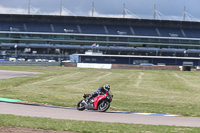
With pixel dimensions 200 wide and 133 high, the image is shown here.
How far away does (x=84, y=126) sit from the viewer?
11.4m

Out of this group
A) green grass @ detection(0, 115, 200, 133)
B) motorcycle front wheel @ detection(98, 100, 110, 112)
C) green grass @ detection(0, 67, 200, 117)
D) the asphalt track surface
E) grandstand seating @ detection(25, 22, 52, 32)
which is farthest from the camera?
grandstand seating @ detection(25, 22, 52, 32)

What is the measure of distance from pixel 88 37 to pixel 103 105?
91344mm

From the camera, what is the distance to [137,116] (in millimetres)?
14781

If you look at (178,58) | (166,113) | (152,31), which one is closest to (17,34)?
(152,31)

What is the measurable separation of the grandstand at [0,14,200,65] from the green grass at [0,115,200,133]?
3637 inches

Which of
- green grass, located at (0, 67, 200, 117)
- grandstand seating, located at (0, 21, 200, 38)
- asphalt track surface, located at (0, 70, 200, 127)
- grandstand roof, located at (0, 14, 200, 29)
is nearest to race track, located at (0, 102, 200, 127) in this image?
asphalt track surface, located at (0, 70, 200, 127)

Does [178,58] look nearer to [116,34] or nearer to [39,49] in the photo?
[116,34]

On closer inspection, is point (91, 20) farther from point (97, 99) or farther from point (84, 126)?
point (84, 126)

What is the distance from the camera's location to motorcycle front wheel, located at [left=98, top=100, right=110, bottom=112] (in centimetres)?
1550

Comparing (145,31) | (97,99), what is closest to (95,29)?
(145,31)

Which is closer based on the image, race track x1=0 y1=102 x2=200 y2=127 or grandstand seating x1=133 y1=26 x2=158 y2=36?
race track x1=0 y1=102 x2=200 y2=127

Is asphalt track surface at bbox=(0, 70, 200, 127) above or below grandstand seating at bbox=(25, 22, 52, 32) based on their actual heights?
below

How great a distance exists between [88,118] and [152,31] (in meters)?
98.4

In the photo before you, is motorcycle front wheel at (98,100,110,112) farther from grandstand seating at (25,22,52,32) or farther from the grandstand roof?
the grandstand roof
